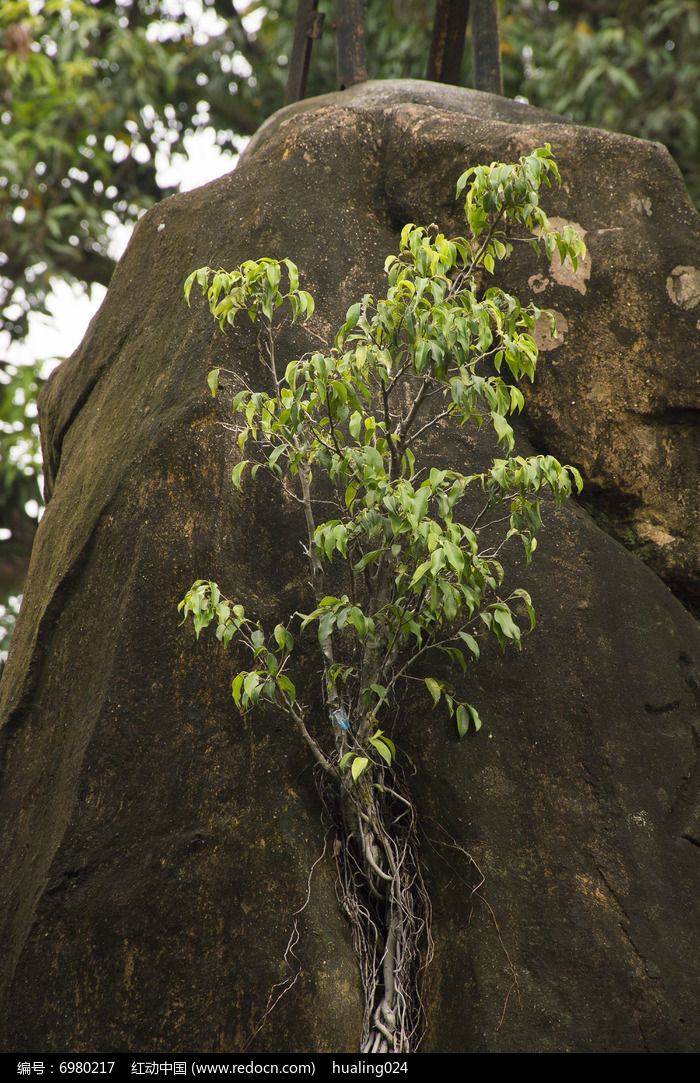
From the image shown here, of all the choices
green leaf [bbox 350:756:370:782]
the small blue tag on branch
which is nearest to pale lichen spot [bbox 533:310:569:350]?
the small blue tag on branch

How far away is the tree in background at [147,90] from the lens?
29.0 feet

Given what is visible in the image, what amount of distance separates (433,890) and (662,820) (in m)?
0.87

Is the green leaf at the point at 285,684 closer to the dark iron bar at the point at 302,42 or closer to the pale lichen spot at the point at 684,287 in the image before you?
the pale lichen spot at the point at 684,287

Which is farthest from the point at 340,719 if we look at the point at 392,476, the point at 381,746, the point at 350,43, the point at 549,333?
the point at 350,43

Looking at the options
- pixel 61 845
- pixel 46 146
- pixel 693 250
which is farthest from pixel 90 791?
pixel 46 146

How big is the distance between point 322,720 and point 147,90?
301 inches

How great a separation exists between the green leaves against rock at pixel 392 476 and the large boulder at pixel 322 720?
27cm

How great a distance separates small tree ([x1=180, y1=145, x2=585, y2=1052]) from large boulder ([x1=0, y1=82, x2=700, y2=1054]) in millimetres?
111

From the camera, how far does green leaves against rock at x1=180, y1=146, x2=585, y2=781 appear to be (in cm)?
330

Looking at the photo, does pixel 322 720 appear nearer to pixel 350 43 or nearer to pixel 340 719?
pixel 340 719

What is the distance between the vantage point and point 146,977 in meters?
3.42

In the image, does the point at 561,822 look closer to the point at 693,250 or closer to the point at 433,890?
the point at 433,890

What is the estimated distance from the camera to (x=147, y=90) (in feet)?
31.3

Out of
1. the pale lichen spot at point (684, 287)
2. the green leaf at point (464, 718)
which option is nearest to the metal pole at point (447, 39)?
the pale lichen spot at point (684, 287)
